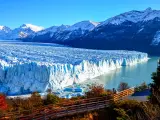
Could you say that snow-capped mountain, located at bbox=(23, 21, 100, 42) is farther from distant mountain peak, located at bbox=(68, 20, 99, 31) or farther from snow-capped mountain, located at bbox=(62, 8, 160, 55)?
snow-capped mountain, located at bbox=(62, 8, 160, 55)

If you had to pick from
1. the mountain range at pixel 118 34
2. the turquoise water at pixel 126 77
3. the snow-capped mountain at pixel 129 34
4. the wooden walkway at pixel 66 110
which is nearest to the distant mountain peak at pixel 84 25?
the mountain range at pixel 118 34

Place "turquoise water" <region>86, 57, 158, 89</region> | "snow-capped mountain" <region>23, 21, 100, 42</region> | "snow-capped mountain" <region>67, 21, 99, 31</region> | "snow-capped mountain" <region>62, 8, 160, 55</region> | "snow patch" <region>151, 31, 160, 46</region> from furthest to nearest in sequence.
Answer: "snow-capped mountain" <region>67, 21, 99, 31</region> → "snow-capped mountain" <region>23, 21, 100, 42</region> → "snow-capped mountain" <region>62, 8, 160, 55</region> → "snow patch" <region>151, 31, 160, 46</region> → "turquoise water" <region>86, 57, 158, 89</region>

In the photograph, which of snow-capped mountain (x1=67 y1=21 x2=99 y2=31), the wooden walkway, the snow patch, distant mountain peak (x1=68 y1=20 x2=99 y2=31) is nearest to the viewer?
the wooden walkway

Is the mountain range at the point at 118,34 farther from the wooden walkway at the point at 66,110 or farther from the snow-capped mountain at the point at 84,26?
the wooden walkway at the point at 66,110

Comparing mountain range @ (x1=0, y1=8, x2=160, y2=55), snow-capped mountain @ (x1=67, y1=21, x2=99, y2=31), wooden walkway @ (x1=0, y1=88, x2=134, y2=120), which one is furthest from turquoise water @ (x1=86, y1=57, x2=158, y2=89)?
snow-capped mountain @ (x1=67, y1=21, x2=99, y2=31)

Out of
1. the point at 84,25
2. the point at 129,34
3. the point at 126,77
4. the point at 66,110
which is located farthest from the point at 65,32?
the point at 66,110

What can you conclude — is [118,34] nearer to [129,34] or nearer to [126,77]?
[129,34]

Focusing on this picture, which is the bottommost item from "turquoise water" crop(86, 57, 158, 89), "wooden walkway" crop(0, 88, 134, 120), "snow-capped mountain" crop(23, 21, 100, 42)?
"turquoise water" crop(86, 57, 158, 89)
